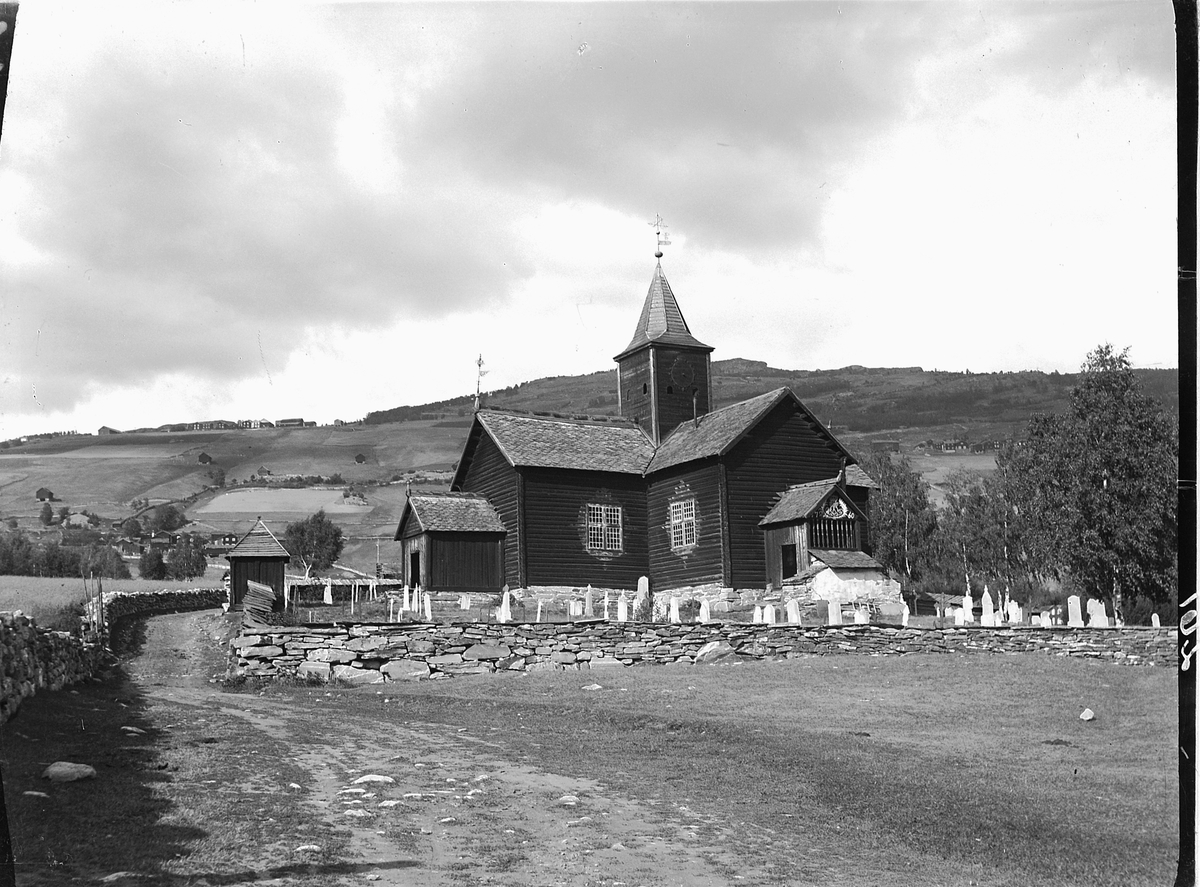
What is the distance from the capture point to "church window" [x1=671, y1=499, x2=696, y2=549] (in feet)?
130

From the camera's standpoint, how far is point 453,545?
39.3m

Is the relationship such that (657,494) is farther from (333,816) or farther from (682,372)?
(333,816)

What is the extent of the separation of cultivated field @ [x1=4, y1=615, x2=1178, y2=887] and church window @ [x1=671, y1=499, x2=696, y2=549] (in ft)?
64.6

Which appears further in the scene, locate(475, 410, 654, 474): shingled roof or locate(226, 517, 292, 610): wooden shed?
locate(226, 517, 292, 610): wooden shed

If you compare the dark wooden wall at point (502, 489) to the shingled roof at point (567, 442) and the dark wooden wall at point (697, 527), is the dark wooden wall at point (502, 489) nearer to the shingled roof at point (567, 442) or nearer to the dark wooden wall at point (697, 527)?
the shingled roof at point (567, 442)

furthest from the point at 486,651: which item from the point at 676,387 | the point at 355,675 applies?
the point at 676,387

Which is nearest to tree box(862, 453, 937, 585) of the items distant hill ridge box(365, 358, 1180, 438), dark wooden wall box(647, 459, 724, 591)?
dark wooden wall box(647, 459, 724, 591)

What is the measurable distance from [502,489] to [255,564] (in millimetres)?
10914

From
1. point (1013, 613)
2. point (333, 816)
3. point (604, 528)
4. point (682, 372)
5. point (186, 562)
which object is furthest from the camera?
point (186, 562)

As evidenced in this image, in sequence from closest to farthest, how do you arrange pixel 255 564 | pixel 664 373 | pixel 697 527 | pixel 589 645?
pixel 589 645, pixel 697 527, pixel 255 564, pixel 664 373

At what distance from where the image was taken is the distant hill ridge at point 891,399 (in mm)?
149000

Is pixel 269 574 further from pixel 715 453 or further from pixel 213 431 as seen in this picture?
Answer: pixel 213 431

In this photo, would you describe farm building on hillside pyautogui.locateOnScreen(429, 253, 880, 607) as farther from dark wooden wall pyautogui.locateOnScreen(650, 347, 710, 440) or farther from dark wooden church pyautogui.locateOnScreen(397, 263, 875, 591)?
dark wooden wall pyautogui.locateOnScreen(650, 347, 710, 440)

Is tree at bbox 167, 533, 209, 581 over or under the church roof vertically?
under
